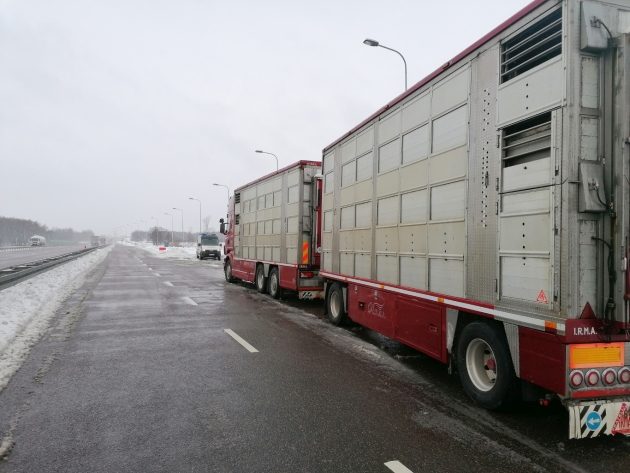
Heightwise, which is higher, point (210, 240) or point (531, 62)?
point (531, 62)

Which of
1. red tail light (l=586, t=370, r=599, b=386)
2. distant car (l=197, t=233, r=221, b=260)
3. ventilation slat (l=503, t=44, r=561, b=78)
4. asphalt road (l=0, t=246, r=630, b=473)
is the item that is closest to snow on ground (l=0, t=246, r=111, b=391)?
asphalt road (l=0, t=246, r=630, b=473)

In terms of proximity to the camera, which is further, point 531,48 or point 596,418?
point 531,48

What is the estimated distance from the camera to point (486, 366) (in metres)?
4.78

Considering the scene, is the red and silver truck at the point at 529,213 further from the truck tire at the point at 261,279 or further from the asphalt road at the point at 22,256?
the asphalt road at the point at 22,256

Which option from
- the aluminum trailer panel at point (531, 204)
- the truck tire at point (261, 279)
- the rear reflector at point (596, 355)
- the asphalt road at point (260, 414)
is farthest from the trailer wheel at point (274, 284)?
the rear reflector at point (596, 355)

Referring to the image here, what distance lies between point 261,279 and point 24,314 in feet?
23.6

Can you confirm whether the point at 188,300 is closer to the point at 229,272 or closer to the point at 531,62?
the point at 229,272

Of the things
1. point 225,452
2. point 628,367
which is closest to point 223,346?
point 225,452

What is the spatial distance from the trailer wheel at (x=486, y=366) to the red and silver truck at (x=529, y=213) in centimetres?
1

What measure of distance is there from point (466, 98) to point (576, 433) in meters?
3.55

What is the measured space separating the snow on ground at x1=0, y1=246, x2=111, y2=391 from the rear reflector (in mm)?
6163

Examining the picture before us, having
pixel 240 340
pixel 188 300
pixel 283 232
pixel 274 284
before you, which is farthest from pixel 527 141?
pixel 188 300

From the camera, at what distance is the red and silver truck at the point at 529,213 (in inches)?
140

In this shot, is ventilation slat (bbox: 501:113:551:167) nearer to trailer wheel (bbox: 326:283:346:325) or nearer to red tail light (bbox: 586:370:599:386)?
red tail light (bbox: 586:370:599:386)
